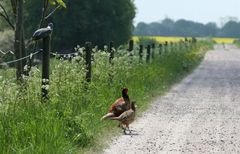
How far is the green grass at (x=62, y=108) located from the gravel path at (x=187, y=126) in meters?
0.59

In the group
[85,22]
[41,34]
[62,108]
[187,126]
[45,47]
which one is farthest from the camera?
[85,22]

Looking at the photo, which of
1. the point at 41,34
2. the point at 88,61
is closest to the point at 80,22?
the point at 88,61

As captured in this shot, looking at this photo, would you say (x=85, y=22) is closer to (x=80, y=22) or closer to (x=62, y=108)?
(x=80, y=22)

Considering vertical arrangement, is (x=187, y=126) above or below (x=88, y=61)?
below

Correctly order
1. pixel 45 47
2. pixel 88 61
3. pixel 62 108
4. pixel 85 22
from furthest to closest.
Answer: pixel 85 22
pixel 88 61
pixel 45 47
pixel 62 108

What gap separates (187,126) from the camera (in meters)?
13.3

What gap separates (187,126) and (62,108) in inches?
150

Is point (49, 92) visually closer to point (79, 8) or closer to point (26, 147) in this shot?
point (26, 147)

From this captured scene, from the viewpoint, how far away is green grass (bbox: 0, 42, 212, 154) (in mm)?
8764

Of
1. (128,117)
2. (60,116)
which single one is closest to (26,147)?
(60,116)

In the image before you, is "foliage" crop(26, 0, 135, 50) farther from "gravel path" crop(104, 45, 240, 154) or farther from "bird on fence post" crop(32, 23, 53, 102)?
"bird on fence post" crop(32, 23, 53, 102)

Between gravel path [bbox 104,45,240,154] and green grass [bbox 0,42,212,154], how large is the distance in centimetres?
59

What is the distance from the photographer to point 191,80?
26.8 meters

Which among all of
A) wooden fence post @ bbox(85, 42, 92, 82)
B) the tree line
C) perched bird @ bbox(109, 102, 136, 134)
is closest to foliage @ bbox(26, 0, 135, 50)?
the tree line
